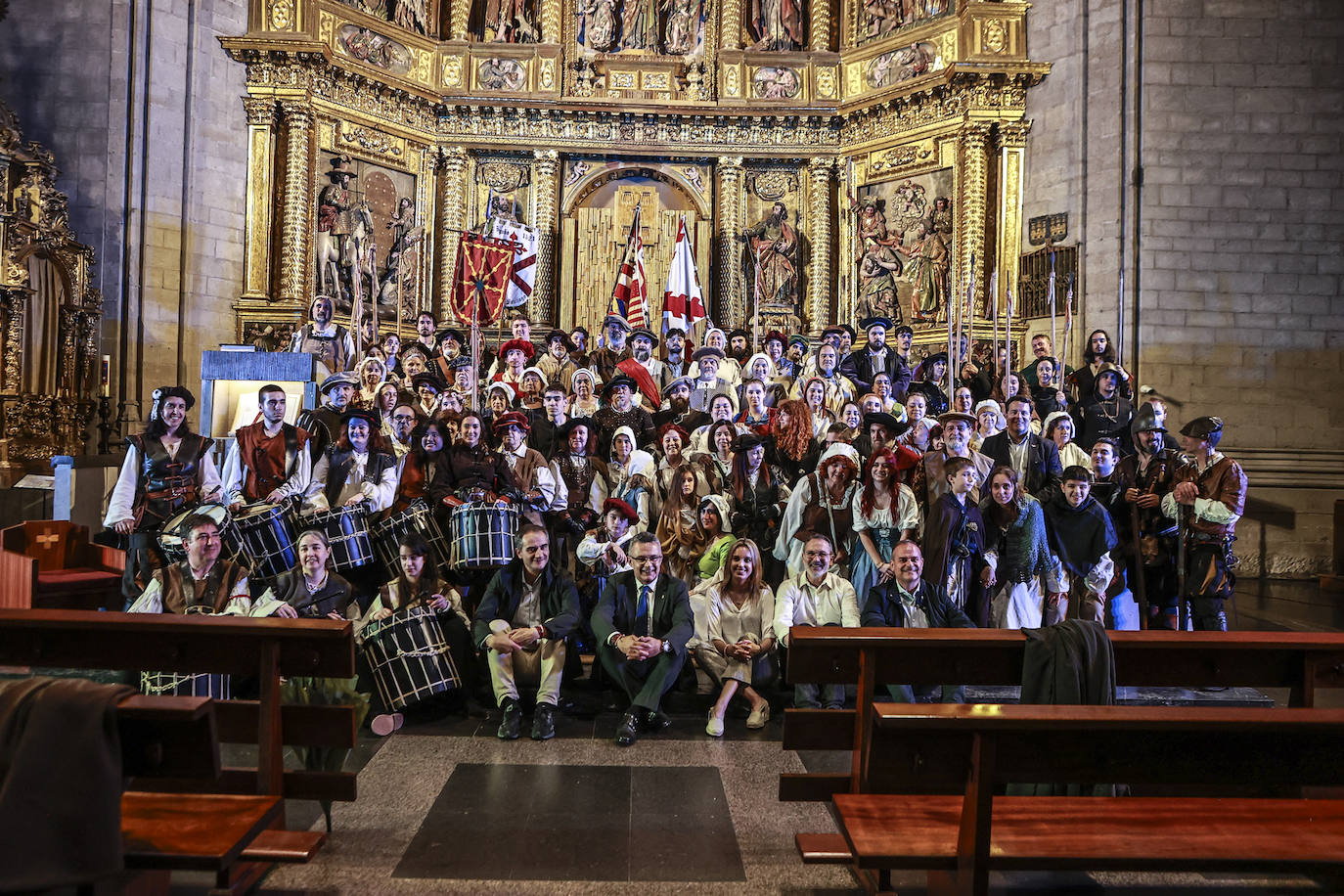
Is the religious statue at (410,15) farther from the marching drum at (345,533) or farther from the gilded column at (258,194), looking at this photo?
the marching drum at (345,533)

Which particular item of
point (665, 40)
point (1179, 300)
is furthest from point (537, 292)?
point (1179, 300)

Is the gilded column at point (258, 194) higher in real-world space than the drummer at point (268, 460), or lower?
higher

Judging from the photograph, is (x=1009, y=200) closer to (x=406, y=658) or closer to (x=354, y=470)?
(x=354, y=470)

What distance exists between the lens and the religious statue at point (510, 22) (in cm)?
1477

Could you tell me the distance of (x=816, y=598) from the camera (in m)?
5.70

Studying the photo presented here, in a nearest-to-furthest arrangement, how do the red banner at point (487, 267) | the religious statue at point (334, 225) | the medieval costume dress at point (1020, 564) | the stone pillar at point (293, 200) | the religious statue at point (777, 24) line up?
1. the medieval costume dress at point (1020, 564)
2. the red banner at point (487, 267)
3. the stone pillar at point (293, 200)
4. the religious statue at point (334, 225)
5. the religious statue at point (777, 24)

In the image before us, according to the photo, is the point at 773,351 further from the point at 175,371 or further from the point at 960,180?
the point at 175,371

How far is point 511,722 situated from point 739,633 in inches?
57.8

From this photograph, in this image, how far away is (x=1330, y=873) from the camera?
255 cm

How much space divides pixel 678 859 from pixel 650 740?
150 cm

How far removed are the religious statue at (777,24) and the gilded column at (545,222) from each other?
3.81m

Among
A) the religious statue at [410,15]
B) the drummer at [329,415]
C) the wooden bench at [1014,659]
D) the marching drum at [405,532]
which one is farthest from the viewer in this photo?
the religious statue at [410,15]

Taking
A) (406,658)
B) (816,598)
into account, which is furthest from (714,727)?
(406,658)

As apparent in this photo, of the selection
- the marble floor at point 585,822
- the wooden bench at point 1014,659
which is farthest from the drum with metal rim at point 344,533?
the wooden bench at point 1014,659
